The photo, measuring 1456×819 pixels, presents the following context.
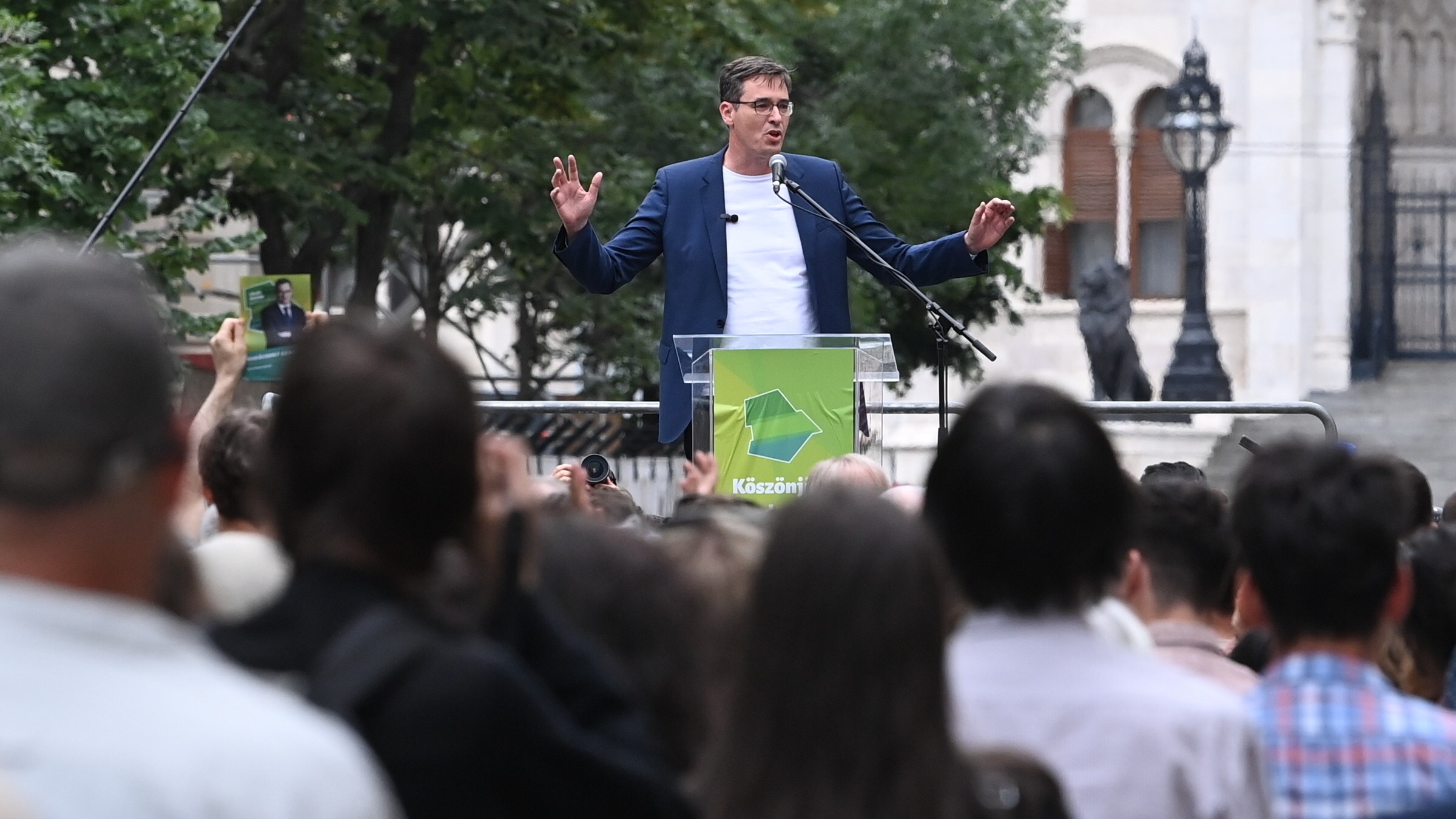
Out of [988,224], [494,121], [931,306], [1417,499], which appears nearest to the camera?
[1417,499]

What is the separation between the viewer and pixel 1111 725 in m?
3.04

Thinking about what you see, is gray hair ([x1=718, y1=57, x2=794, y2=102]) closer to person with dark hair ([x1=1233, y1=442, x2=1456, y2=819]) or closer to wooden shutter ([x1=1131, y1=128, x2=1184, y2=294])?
person with dark hair ([x1=1233, y1=442, x2=1456, y2=819])

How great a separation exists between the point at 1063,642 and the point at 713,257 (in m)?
4.92

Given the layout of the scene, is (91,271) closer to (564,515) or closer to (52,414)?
(52,414)

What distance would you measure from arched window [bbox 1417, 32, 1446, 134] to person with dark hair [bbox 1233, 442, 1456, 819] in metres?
29.8

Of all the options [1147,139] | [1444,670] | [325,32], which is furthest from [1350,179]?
[1444,670]

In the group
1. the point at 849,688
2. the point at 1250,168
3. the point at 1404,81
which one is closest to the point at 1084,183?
the point at 1250,168

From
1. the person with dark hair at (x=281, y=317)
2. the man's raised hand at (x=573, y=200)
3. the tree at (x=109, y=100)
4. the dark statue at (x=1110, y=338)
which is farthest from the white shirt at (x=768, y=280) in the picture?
the dark statue at (x=1110, y=338)

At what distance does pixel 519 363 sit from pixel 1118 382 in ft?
21.5

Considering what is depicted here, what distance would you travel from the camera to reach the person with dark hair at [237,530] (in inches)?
142

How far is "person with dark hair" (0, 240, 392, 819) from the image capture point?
2033mm

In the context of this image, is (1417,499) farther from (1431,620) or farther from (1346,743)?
(1346,743)

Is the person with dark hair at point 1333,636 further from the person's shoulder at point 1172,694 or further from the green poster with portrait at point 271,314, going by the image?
the green poster with portrait at point 271,314

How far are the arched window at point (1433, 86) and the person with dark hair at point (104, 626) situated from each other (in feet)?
104
